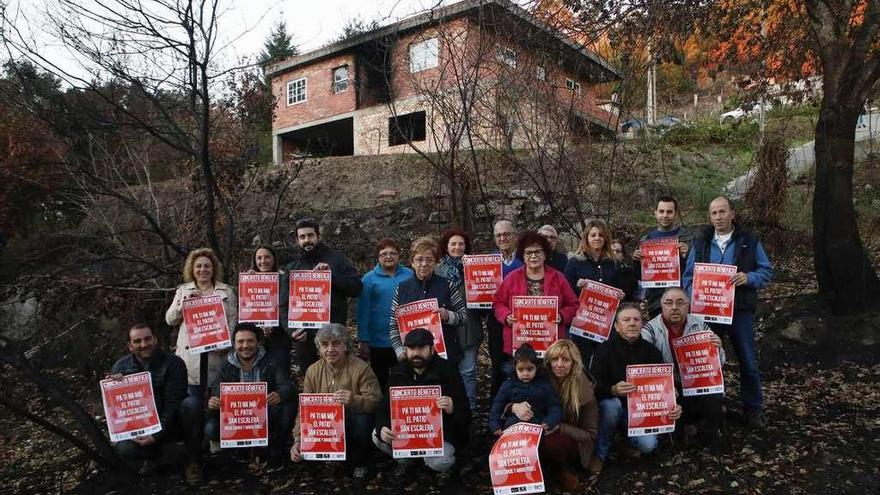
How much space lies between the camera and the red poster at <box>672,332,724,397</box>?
4.25 m

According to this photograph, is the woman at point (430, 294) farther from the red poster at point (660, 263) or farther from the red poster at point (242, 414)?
the red poster at point (660, 263)

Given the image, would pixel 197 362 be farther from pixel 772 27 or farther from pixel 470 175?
pixel 772 27

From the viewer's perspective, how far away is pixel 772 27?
8.69m

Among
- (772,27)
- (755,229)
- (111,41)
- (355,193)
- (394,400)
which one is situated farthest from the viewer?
(355,193)

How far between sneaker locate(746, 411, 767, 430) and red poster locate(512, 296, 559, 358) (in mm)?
1853

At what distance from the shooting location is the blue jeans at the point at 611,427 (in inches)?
167

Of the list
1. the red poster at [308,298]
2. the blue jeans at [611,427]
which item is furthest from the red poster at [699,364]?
the red poster at [308,298]

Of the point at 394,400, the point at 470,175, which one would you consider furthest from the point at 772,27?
the point at 394,400

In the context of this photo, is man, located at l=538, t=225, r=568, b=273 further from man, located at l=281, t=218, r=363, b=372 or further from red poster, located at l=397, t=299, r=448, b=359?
man, located at l=281, t=218, r=363, b=372

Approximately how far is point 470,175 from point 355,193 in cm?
510

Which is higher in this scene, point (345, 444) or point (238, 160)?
point (238, 160)

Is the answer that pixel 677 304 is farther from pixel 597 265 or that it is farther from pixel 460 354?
pixel 460 354

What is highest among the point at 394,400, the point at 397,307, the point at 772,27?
the point at 772,27

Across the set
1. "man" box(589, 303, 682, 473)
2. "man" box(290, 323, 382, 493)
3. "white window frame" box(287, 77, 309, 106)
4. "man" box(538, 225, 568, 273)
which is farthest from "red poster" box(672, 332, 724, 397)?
"white window frame" box(287, 77, 309, 106)
